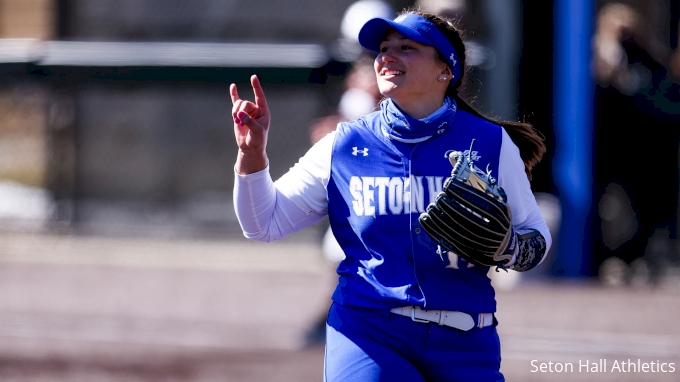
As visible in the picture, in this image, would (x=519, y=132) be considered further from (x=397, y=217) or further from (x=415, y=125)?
(x=397, y=217)

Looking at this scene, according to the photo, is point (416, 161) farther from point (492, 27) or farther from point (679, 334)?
point (492, 27)

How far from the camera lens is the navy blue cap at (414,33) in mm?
2959

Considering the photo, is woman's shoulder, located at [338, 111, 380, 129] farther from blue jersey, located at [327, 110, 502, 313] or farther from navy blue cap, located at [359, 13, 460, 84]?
navy blue cap, located at [359, 13, 460, 84]

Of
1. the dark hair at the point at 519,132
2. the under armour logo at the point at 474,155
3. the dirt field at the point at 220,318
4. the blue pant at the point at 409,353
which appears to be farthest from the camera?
the dirt field at the point at 220,318

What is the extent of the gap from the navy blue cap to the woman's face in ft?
0.11

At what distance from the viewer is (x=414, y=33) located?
2953 millimetres

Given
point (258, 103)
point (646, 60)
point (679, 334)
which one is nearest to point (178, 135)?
point (646, 60)

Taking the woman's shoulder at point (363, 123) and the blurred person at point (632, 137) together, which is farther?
the blurred person at point (632, 137)

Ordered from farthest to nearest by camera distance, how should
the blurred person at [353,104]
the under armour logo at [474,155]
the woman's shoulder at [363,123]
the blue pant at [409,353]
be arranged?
the blurred person at [353,104] < the woman's shoulder at [363,123] < the under armour logo at [474,155] < the blue pant at [409,353]

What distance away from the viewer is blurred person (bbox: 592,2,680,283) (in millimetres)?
8867

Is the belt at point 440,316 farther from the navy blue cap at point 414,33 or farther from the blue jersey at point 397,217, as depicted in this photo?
the navy blue cap at point 414,33

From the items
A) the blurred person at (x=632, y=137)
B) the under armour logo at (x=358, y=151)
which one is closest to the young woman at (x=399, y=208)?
the under armour logo at (x=358, y=151)

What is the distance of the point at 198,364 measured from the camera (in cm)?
610

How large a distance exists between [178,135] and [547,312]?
5258 mm
